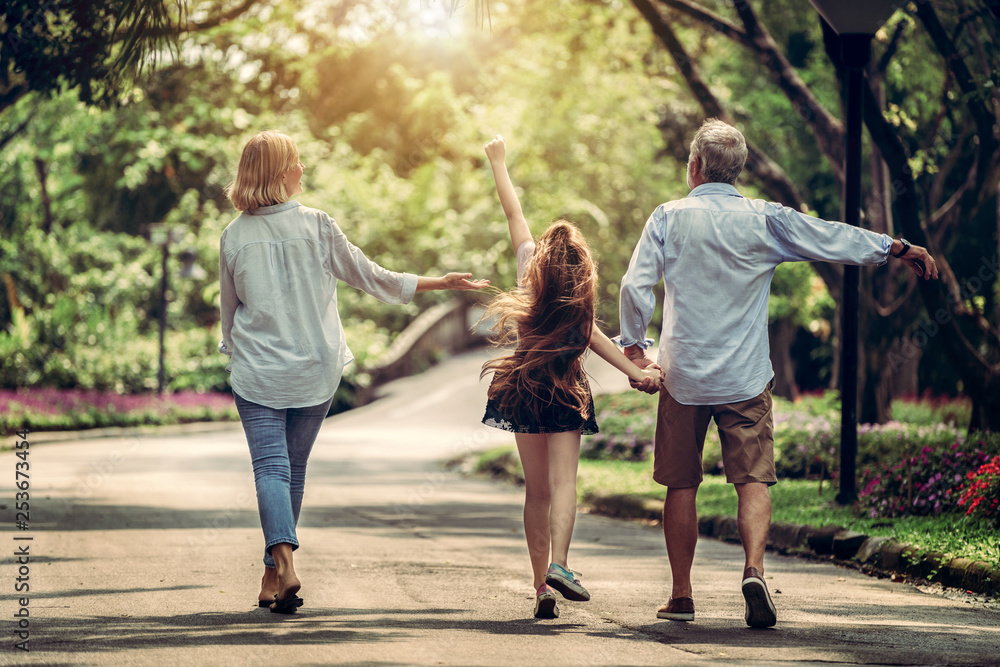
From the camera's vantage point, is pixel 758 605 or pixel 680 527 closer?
pixel 758 605

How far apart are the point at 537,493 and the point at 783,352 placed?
677 inches

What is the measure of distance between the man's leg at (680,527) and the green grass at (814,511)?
1896 millimetres

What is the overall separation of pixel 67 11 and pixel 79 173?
71.6 feet

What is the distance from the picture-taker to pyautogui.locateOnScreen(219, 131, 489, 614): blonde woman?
17.4 feet

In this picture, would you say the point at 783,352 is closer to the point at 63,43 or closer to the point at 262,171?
the point at 63,43

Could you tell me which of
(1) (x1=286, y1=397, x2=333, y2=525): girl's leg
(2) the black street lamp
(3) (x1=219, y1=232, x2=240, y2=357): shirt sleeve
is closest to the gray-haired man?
(1) (x1=286, y1=397, x2=333, y2=525): girl's leg

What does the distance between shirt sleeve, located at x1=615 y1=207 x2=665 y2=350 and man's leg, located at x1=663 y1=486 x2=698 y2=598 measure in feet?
2.26

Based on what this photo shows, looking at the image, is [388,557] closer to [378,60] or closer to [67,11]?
[67,11]

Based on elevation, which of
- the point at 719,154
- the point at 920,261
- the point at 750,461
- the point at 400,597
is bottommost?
the point at 400,597

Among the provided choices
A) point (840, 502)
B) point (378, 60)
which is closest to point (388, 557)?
point (840, 502)

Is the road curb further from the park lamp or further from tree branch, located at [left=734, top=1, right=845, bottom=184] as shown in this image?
the park lamp

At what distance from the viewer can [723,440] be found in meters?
5.36

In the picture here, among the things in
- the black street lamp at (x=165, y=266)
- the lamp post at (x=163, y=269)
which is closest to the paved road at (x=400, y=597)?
the lamp post at (x=163, y=269)

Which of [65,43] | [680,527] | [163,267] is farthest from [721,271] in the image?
[163,267]
